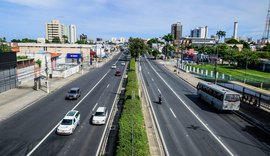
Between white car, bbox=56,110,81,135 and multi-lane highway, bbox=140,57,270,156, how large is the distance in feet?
31.0

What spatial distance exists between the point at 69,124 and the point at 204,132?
47.5 feet

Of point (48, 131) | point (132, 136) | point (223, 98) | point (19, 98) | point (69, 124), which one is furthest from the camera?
point (19, 98)

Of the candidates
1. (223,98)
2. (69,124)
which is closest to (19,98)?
(69,124)

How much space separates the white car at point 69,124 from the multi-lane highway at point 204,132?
31.0 ft

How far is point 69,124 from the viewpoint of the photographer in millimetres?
22844

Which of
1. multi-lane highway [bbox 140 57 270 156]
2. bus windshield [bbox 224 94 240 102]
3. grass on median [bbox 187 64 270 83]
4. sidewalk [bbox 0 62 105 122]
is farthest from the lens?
grass on median [bbox 187 64 270 83]

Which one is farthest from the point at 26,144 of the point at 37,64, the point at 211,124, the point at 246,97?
the point at 37,64

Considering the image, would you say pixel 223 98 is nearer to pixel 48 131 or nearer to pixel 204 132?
pixel 204 132

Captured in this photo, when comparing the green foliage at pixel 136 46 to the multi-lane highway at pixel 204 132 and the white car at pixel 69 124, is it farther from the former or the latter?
the white car at pixel 69 124

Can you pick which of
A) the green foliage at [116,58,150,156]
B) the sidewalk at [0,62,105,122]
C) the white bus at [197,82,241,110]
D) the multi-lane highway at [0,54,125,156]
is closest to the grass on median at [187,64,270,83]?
the white bus at [197,82,241,110]

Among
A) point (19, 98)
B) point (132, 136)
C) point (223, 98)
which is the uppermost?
point (223, 98)

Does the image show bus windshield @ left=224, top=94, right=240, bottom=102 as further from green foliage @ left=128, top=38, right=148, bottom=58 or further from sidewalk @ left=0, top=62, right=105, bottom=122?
green foliage @ left=128, top=38, right=148, bottom=58

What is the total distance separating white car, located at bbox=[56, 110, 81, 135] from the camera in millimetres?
22094

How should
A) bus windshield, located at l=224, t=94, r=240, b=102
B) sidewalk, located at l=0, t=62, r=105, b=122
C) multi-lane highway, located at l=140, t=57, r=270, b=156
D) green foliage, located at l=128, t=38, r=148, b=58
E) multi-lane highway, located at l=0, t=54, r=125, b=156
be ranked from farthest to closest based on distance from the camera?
green foliage, located at l=128, t=38, r=148, b=58 < sidewalk, located at l=0, t=62, r=105, b=122 < bus windshield, located at l=224, t=94, r=240, b=102 < multi-lane highway, located at l=140, t=57, r=270, b=156 < multi-lane highway, located at l=0, t=54, r=125, b=156
